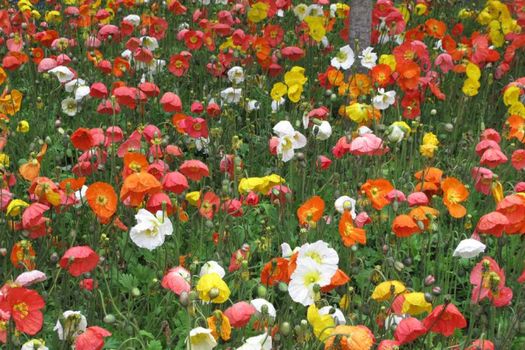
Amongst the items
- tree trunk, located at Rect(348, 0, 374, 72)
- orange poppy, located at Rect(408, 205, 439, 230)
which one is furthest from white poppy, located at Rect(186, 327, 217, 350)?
tree trunk, located at Rect(348, 0, 374, 72)

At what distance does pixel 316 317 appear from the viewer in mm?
2156

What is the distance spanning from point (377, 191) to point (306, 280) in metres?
0.75

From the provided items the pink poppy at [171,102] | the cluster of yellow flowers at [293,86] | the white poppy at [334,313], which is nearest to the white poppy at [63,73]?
the pink poppy at [171,102]

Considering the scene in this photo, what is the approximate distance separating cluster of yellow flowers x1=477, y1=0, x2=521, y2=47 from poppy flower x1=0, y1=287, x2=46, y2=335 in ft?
12.7

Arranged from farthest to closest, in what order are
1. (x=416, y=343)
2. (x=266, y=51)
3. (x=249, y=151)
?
(x=266, y=51) < (x=249, y=151) < (x=416, y=343)

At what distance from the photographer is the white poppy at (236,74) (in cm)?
440

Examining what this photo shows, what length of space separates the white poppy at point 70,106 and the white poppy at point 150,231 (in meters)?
1.72

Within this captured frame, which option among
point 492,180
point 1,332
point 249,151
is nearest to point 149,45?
point 249,151

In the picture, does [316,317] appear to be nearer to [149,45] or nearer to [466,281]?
[466,281]

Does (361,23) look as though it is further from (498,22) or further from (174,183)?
(174,183)

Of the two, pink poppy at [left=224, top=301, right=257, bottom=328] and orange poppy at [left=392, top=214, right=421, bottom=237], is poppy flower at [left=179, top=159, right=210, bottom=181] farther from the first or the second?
pink poppy at [left=224, top=301, right=257, bottom=328]

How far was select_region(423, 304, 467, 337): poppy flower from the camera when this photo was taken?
6.93ft

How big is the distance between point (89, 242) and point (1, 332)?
31.6 inches

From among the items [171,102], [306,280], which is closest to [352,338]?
[306,280]
